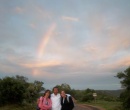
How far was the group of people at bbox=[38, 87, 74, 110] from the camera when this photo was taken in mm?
10070

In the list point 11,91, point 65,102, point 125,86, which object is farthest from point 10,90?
point 65,102

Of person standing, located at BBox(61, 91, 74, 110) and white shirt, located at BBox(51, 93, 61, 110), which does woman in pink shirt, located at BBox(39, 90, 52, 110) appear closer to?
white shirt, located at BBox(51, 93, 61, 110)

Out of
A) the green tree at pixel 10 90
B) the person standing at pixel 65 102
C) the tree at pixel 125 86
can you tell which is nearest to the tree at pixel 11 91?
the green tree at pixel 10 90

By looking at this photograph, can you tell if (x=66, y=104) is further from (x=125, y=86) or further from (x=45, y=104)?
(x=125, y=86)

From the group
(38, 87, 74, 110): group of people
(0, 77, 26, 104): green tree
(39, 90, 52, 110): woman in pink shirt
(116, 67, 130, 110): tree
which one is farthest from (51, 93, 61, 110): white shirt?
(0, 77, 26, 104): green tree

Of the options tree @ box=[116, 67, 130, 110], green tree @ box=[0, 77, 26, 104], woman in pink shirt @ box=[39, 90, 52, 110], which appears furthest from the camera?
green tree @ box=[0, 77, 26, 104]

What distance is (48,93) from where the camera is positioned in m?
10.1

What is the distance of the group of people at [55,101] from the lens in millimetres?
10070

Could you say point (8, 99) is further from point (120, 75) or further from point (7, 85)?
point (120, 75)

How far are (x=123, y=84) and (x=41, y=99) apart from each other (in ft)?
86.1

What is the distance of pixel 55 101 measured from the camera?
10219 mm

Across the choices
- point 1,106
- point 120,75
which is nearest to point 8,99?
point 1,106

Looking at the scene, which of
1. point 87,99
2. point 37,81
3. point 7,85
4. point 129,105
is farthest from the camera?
point 87,99

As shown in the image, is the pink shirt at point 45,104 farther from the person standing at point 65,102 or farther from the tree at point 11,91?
the tree at point 11,91
